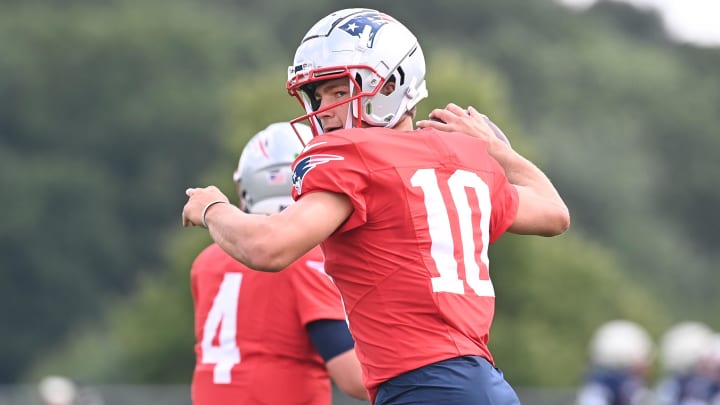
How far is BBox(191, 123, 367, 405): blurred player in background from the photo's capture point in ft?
18.0

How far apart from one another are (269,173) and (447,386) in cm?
195

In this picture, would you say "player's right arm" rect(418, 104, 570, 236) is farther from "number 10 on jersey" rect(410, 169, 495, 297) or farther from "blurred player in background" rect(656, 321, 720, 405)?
"blurred player in background" rect(656, 321, 720, 405)

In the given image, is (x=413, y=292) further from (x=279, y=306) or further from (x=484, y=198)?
(x=279, y=306)

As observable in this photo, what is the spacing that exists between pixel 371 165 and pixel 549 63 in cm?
6253

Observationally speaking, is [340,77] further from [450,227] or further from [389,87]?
[450,227]

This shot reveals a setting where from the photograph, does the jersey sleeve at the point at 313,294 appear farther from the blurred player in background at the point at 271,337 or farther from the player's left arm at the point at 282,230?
the player's left arm at the point at 282,230

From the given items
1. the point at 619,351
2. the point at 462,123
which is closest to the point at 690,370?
the point at 619,351

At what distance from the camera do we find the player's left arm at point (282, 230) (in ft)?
13.1

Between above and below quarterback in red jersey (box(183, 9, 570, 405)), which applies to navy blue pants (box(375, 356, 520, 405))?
below

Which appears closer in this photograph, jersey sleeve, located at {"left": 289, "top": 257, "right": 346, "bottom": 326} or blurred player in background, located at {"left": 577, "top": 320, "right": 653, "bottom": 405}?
jersey sleeve, located at {"left": 289, "top": 257, "right": 346, "bottom": 326}

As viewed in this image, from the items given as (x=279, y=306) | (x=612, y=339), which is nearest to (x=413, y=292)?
(x=279, y=306)

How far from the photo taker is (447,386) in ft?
13.6

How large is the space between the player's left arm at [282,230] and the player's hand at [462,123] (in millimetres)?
621

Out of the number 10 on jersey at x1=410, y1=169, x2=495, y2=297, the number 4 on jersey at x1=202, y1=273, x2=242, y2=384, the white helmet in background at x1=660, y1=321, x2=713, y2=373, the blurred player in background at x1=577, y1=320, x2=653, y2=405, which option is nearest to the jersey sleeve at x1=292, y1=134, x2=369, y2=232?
the number 10 on jersey at x1=410, y1=169, x2=495, y2=297
